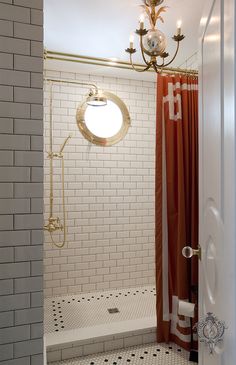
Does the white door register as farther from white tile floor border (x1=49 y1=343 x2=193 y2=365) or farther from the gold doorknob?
white tile floor border (x1=49 y1=343 x2=193 y2=365)

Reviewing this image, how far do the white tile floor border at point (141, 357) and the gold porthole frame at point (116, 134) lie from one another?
188 centimetres

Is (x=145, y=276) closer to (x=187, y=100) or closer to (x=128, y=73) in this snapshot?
(x=187, y=100)

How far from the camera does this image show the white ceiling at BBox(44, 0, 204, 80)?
1729 mm

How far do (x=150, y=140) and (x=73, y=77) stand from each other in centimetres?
107

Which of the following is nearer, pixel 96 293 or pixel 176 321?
pixel 176 321

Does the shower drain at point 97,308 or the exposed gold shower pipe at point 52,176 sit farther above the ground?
the exposed gold shower pipe at point 52,176

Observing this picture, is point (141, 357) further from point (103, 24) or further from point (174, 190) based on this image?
point (103, 24)

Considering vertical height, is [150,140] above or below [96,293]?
above

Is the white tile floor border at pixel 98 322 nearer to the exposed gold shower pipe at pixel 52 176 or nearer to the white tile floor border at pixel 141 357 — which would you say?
the white tile floor border at pixel 141 357

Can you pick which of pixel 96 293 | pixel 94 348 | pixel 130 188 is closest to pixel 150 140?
pixel 130 188

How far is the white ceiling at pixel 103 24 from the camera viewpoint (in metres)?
1.73

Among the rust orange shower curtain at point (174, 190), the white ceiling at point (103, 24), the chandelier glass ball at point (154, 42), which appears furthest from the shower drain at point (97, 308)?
the white ceiling at point (103, 24)

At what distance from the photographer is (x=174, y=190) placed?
208 cm

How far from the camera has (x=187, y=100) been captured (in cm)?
208
